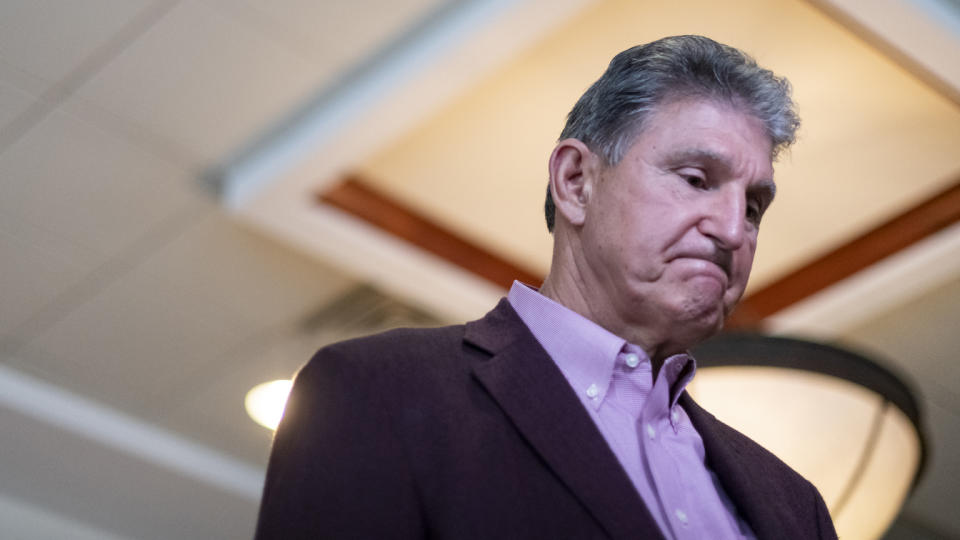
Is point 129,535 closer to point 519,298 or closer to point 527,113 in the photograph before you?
point 527,113

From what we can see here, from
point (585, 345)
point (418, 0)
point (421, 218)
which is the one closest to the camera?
point (585, 345)

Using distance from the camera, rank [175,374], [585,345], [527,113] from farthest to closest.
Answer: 1. [175,374]
2. [527,113]
3. [585,345]

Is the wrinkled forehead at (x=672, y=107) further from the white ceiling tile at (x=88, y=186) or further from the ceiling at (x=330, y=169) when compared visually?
the white ceiling tile at (x=88, y=186)

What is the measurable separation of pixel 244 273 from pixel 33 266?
71 centimetres

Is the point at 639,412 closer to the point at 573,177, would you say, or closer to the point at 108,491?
the point at 573,177

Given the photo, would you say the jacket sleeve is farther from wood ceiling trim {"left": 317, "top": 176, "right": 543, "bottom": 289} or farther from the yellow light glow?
the yellow light glow

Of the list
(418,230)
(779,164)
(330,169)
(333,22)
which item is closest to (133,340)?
(418,230)

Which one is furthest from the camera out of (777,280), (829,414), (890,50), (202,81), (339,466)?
(777,280)

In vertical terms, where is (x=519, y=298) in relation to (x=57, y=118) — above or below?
below

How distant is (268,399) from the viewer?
14.2 feet

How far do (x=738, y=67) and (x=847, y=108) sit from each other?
2.20m

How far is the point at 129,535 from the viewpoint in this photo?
589 centimetres

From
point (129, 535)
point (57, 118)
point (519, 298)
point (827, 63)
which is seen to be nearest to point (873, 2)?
point (827, 63)

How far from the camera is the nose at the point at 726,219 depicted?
44.8 inches
